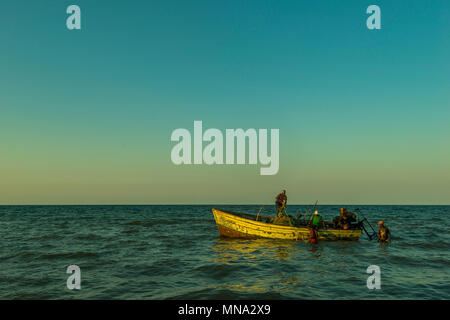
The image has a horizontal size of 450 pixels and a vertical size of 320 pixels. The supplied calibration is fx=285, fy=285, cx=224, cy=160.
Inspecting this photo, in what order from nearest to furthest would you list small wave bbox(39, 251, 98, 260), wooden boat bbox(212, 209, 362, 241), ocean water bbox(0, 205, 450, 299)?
ocean water bbox(0, 205, 450, 299) < small wave bbox(39, 251, 98, 260) < wooden boat bbox(212, 209, 362, 241)

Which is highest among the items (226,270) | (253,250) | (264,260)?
(226,270)

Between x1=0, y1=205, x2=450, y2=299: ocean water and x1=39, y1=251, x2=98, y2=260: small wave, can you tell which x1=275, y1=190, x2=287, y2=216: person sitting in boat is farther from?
x1=39, y1=251, x2=98, y2=260: small wave

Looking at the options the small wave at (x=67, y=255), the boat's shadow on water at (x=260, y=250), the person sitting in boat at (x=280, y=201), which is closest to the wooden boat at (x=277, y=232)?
the boat's shadow on water at (x=260, y=250)

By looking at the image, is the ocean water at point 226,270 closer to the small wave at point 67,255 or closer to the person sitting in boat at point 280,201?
the small wave at point 67,255

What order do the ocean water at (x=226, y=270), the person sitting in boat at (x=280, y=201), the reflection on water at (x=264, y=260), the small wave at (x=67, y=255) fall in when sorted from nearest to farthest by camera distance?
the ocean water at (x=226, y=270) → the reflection on water at (x=264, y=260) → the small wave at (x=67, y=255) → the person sitting in boat at (x=280, y=201)

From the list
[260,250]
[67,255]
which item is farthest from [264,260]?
[67,255]

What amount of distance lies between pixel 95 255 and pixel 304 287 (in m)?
12.9

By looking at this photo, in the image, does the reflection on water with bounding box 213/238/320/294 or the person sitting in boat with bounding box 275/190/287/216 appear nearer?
the reflection on water with bounding box 213/238/320/294

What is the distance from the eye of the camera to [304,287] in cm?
1105

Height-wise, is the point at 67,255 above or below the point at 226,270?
below

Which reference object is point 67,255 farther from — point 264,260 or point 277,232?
point 277,232

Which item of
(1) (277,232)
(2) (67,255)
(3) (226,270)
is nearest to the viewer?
(3) (226,270)

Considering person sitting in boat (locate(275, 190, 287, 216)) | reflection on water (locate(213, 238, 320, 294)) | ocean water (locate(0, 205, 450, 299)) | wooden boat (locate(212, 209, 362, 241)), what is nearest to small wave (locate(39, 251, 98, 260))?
ocean water (locate(0, 205, 450, 299))
